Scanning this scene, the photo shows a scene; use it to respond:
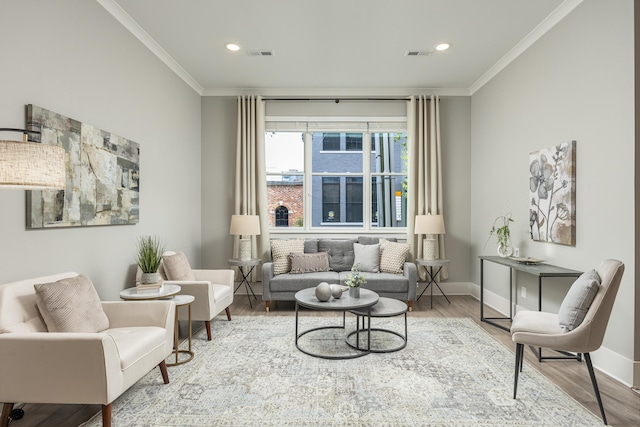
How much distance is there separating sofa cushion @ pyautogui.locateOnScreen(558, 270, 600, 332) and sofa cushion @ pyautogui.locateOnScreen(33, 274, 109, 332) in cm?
302

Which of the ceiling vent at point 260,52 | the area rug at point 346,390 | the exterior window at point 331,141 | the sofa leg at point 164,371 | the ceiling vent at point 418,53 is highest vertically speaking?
the ceiling vent at point 260,52

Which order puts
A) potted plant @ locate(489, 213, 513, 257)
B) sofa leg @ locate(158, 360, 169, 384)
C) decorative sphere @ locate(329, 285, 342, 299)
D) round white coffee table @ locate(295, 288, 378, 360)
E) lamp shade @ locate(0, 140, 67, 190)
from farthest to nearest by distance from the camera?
potted plant @ locate(489, 213, 513, 257) < decorative sphere @ locate(329, 285, 342, 299) < round white coffee table @ locate(295, 288, 378, 360) < sofa leg @ locate(158, 360, 169, 384) < lamp shade @ locate(0, 140, 67, 190)

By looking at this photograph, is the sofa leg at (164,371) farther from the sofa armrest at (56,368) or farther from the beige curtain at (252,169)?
the beige curtain at (252,169)

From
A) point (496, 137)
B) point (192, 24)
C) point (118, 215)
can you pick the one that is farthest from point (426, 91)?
point (118, 215)

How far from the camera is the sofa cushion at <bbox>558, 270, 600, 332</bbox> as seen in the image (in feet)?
7.28

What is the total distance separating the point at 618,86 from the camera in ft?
8.79

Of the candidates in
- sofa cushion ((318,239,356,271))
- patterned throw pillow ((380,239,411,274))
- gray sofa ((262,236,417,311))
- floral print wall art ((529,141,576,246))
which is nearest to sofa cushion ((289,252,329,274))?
gray sofa ((262,236,417,311))

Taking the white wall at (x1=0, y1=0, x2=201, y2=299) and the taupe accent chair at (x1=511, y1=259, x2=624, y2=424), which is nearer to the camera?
the taupe accent chair at (x1=511, y1=259, x2=624, y2=424)

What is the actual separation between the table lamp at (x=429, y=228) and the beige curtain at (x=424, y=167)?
1.04 ft

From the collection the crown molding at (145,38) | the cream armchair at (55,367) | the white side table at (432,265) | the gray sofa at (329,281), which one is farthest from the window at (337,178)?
the cream armchair at (55,367)

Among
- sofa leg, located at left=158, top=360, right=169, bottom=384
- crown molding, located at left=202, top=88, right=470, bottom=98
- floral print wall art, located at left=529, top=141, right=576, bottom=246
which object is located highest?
crown molding, located at left=202, top=88, right=470, bottom=98

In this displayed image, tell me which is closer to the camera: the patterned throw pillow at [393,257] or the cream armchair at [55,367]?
the cream armchair at [55,367]

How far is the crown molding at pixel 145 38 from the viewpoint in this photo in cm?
315

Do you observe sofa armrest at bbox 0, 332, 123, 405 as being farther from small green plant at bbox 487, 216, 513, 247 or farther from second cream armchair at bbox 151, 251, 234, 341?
small green plant at bbox 487, 216, 513, 247
